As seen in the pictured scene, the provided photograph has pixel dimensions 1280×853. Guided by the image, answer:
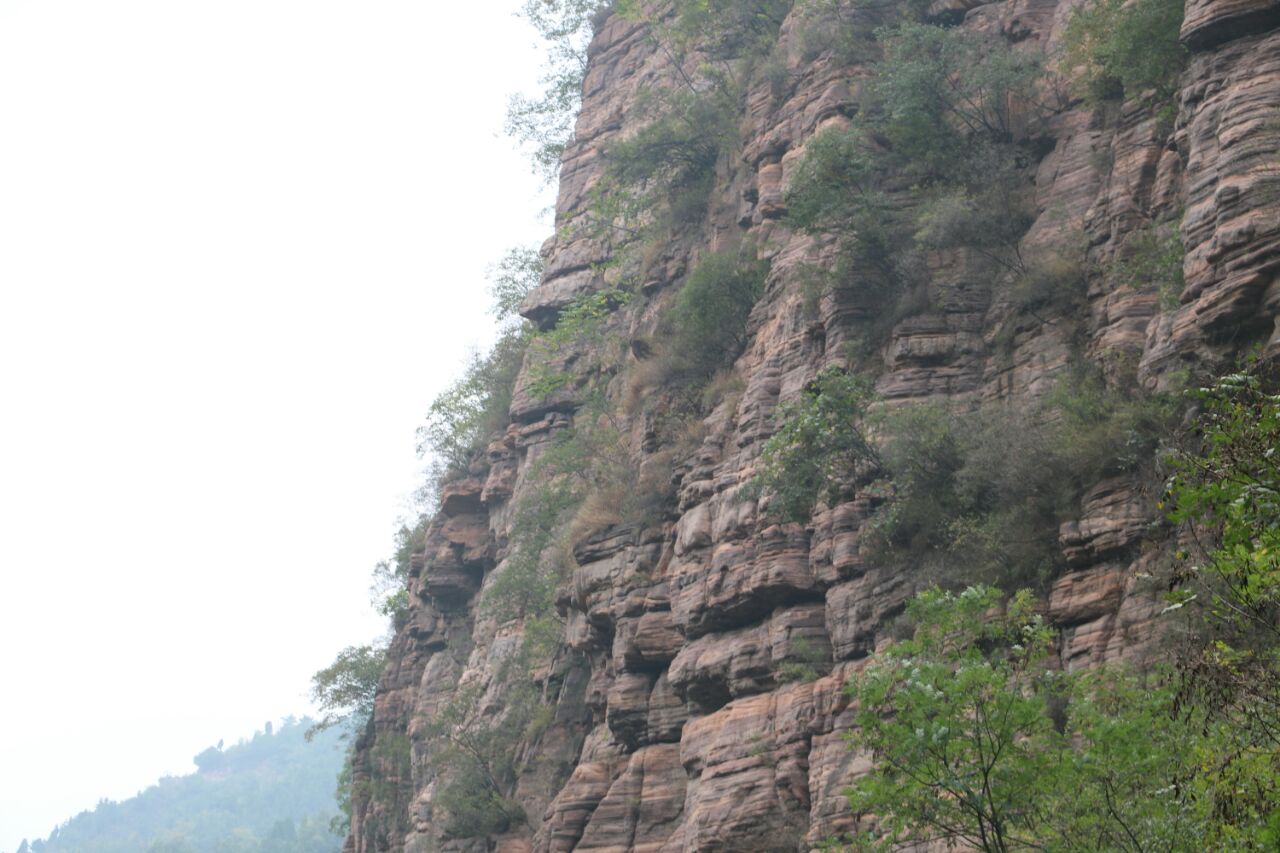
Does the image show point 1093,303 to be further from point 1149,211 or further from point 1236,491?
point 1236,491

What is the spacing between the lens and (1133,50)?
2164cm

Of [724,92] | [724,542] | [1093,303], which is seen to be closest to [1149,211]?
[1093,303]

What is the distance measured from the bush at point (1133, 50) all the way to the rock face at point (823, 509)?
562 millimetres

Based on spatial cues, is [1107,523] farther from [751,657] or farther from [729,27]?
[729,27]

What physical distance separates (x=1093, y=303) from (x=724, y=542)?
8290mm

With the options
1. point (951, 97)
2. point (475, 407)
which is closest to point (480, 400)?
point (475, 407)

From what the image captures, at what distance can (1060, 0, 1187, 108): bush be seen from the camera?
69.6ft

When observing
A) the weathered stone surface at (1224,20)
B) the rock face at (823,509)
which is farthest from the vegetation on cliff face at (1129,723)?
the weathered stone surface at (1224,20)

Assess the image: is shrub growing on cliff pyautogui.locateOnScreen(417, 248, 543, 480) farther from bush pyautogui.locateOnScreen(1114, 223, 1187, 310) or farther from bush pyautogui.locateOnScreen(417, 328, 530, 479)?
bush pyautogui.locateOnScreen(1114, 223, 1187, 310)

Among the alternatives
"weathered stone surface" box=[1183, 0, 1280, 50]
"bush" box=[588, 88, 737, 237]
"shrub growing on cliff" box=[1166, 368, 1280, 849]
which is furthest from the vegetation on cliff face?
"bush" box=[588, 88, 737, 237]

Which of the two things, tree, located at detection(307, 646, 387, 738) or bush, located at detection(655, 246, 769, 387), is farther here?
tree, located at detection(307, 646, 387, 738)

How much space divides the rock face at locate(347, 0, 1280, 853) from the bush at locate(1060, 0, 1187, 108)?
56 centimetres

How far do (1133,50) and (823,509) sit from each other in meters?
9.44

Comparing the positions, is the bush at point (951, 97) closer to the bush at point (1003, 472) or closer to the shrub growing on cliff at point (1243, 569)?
the bush at point (1003, 472)
